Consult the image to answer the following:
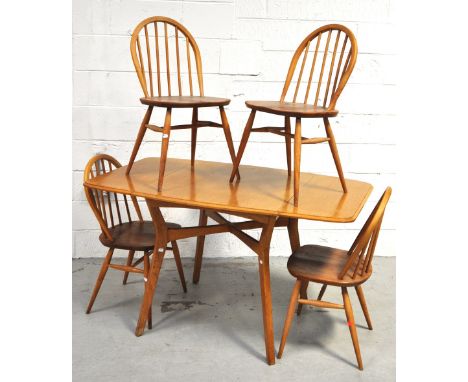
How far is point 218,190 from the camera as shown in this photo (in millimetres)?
2500

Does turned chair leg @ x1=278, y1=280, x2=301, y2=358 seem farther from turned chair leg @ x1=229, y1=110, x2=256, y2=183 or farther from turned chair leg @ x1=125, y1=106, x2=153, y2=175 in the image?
turned chair leg @ x1=125, y1=106, x2=153, y2=175

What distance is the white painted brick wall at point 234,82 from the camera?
11.1ft

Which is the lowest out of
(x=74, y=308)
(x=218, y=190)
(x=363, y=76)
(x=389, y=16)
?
(x=74, y=308)

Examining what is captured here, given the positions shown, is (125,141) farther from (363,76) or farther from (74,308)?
(363,76)

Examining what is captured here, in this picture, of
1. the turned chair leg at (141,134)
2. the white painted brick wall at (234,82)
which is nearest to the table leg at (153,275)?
the turned chair leg at (141,134)

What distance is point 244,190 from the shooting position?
8.28ft

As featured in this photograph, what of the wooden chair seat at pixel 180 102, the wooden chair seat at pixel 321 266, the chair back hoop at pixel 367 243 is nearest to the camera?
the chair back hoop at pixel 367 243

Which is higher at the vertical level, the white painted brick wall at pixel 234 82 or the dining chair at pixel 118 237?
the white painted brick wall at pixel 234 82

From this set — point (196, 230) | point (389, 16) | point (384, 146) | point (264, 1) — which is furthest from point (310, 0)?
point (196, 230)

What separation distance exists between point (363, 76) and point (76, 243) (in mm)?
2231

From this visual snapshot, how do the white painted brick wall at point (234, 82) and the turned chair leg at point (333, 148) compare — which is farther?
the white painted brick wall at point (234, 82)

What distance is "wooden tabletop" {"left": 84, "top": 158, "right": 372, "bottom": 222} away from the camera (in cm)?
224

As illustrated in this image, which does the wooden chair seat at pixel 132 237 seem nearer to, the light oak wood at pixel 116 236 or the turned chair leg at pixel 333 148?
the light oak wood at pixel 116 236

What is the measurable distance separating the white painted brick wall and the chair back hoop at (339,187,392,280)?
1334 mm
